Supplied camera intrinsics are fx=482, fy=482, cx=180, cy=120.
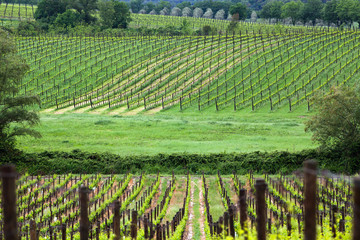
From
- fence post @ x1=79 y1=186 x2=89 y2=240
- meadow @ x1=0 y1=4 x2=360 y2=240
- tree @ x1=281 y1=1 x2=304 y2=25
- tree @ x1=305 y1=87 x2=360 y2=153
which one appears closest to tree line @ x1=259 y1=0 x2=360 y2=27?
tree @ x1=281 y1=1 x2=304 y2=25

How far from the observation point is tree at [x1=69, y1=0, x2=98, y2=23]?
136375mm

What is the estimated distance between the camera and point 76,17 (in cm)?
13200

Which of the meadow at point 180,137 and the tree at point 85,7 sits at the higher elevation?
the tree at point 85,7

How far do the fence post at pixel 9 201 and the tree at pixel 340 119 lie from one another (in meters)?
28.1

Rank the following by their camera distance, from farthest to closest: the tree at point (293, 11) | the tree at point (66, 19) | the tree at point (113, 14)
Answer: the tree at point (293, 11)
the tree at point (66, 19)
the tree at point (113, 14)

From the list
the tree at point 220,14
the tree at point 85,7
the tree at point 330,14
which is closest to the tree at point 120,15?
the tree at point 85,7

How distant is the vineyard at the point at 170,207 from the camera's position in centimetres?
1716

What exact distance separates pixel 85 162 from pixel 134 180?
492 cm

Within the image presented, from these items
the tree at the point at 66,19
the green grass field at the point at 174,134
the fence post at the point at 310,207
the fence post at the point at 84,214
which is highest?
the tree at the point at 66,19

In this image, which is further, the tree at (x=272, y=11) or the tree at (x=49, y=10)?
the tree at (x=272, y=11)

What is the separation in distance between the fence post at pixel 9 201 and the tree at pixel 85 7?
439 ft

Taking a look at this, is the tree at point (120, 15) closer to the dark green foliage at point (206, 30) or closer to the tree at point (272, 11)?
the dark green foliage at point (206, 30)

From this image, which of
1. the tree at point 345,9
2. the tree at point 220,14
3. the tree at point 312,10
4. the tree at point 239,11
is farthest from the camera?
the tree at point 220,14

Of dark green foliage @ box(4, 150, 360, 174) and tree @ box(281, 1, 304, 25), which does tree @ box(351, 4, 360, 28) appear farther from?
dark green foliage @ box(4, 150, 360, 174)
